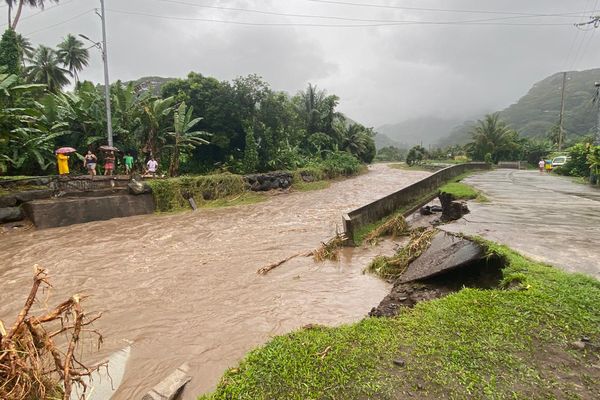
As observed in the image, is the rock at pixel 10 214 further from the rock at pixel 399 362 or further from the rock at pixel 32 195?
the rock at pixel 399 362

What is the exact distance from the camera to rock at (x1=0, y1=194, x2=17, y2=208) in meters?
11.1

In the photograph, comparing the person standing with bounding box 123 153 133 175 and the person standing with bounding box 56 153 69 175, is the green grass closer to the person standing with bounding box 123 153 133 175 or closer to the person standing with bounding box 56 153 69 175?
the person standing with bounding box 56 153 69 175

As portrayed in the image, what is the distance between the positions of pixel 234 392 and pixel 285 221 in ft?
35.2

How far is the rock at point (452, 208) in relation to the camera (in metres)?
9.49

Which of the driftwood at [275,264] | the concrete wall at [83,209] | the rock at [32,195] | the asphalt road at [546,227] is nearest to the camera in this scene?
the asphalt road at [546,227]

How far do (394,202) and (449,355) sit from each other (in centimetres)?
963

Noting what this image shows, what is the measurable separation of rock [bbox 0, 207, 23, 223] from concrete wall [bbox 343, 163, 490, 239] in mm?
11323

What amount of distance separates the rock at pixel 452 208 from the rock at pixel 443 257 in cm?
365

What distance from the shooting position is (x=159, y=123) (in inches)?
742

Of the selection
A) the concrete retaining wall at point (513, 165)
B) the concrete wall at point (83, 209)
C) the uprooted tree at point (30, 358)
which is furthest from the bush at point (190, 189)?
the concrete retaining wall at point (513, 165)

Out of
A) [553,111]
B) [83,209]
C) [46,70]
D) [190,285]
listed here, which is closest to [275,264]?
[190,285]

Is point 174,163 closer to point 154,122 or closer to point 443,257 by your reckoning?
point 154,122

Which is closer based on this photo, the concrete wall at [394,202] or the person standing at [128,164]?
the concrete wall at [394,202]

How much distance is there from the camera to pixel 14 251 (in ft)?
30.3
